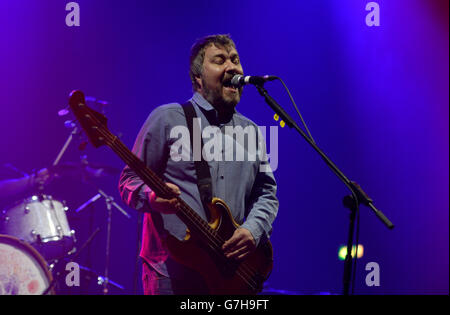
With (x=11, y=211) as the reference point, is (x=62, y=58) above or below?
above

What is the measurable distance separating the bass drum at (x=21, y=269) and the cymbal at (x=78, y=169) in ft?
2.39

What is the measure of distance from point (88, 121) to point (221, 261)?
99 centimetres

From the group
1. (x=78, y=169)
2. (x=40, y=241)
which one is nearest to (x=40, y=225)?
(x=40, y=241)

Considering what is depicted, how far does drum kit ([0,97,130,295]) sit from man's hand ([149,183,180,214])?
2.15 meters

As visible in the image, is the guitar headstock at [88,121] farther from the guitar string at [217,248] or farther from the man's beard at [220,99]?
the man's beard at [220,99]

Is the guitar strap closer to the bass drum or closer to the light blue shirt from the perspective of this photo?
the light blue shirt

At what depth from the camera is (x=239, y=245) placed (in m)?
2.54

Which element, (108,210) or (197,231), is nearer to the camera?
(197,231)

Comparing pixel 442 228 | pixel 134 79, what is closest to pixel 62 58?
pixel 134 79

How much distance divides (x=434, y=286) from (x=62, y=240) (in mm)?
4331

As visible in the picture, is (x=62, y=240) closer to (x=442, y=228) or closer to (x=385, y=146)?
(x=385, y=146)

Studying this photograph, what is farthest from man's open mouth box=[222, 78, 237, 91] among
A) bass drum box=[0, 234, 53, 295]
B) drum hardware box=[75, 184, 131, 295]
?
drum hardware box=[75, 184, 131, 295]

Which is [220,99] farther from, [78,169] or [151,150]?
[78,169]

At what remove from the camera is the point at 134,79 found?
5.42 m
